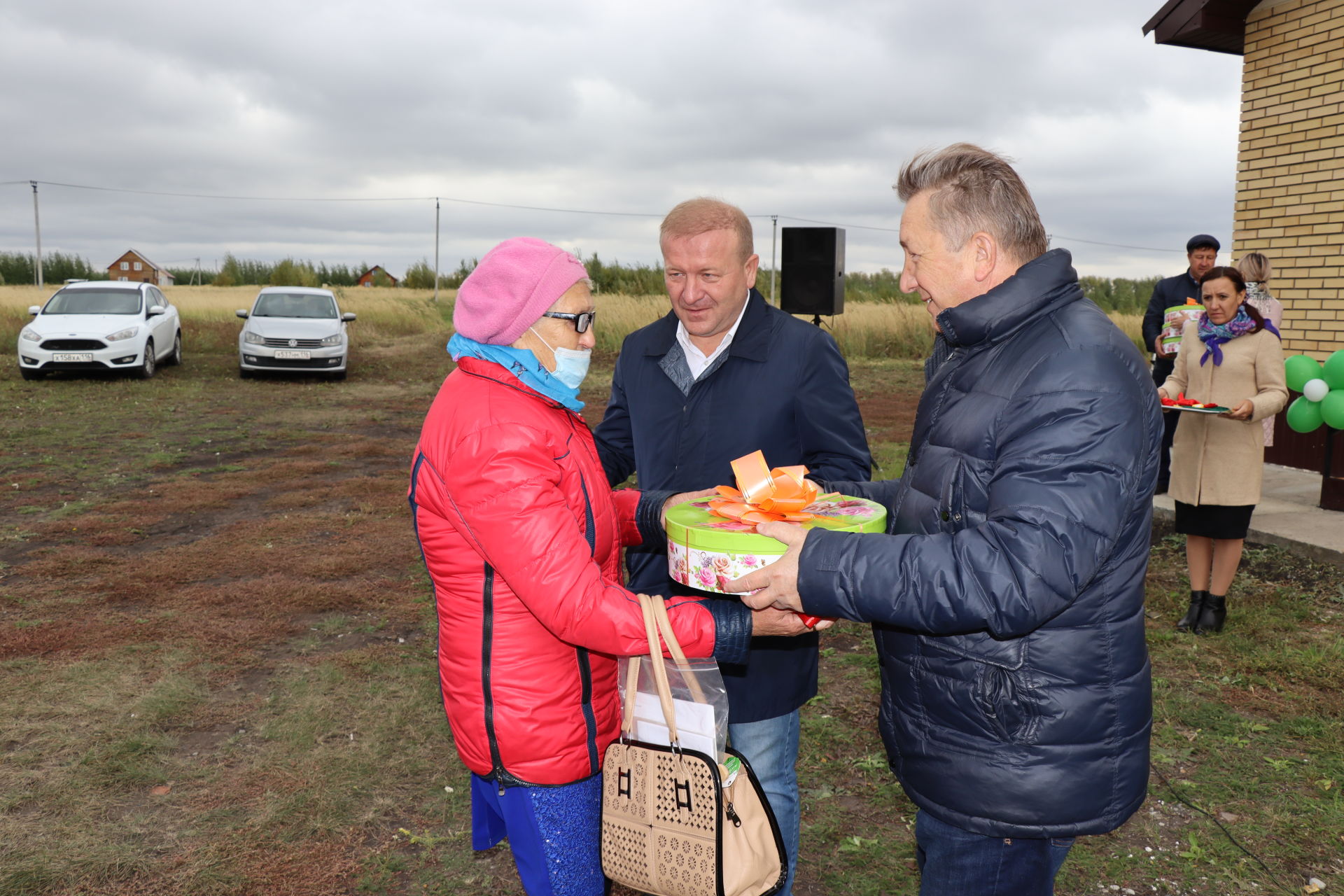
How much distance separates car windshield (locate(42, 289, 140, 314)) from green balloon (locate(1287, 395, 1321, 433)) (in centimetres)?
1792

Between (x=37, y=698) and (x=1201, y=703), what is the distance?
18.3 ft

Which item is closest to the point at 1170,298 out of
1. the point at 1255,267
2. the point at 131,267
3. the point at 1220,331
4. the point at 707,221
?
the point at 1255,267

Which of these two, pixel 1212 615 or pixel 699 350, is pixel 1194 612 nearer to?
pixel 1212 615

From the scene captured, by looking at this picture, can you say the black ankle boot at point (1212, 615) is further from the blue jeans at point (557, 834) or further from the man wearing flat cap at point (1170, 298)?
the blue jeans at point (557, 834)

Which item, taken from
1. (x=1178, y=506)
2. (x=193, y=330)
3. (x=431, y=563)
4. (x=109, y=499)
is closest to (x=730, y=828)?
(x=431, y=563)

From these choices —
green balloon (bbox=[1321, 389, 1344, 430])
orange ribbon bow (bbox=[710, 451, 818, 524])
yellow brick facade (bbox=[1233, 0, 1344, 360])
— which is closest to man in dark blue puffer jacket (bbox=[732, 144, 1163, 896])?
orange ribbon bow (bbox=[710, 451, 818, 524])

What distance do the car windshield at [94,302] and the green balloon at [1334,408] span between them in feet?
59.4

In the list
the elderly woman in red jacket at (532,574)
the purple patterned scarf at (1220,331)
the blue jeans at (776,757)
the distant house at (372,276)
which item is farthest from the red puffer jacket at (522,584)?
the distant house at (372,276)

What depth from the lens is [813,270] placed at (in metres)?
12.0

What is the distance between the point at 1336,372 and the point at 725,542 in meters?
6.62

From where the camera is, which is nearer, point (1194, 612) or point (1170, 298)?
point (1194, 612)

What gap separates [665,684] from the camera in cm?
179

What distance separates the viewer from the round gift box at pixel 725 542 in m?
1.78

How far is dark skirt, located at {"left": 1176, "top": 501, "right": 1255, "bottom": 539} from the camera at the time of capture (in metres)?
5.27
